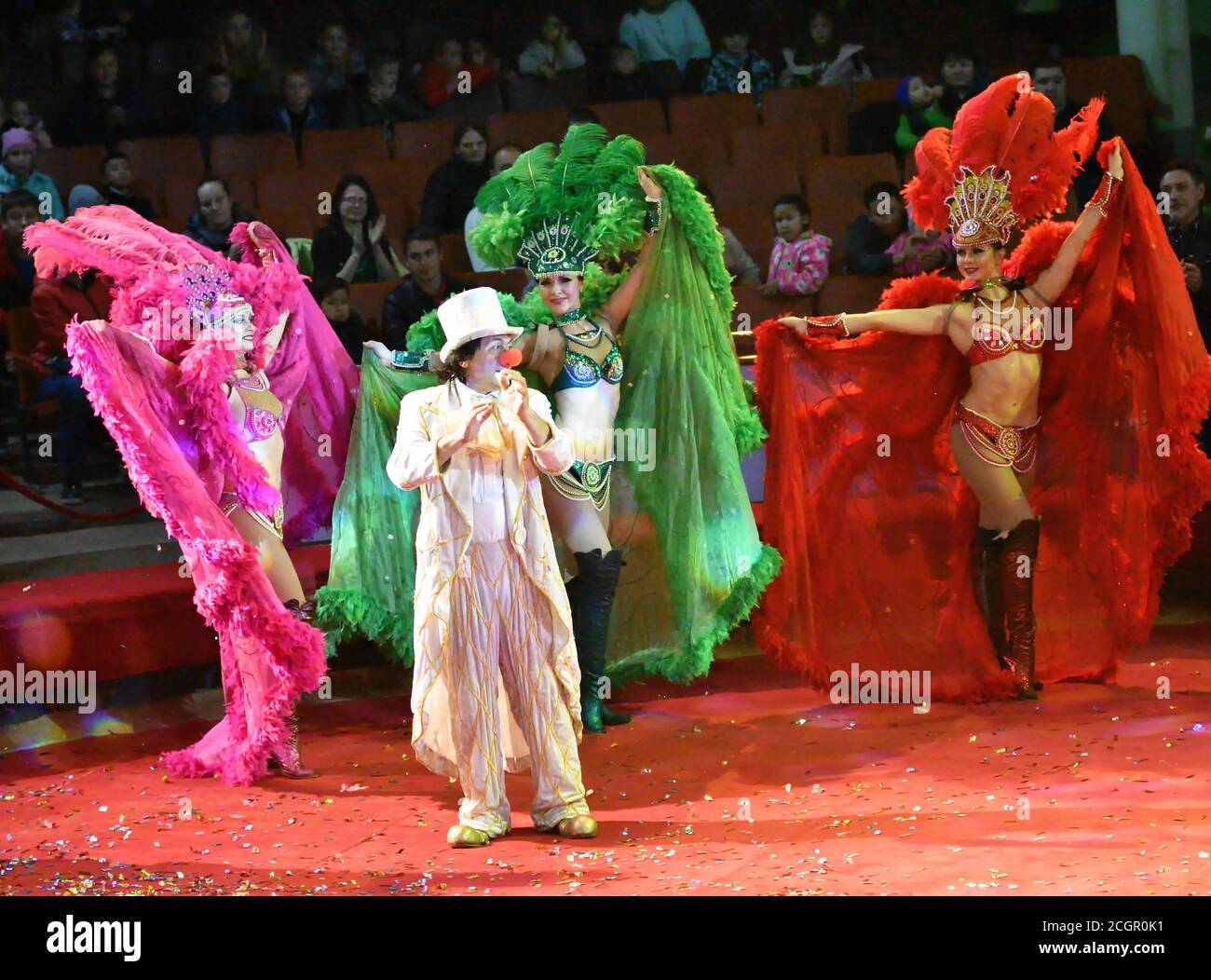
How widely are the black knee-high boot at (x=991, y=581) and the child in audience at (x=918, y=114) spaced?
2.82m

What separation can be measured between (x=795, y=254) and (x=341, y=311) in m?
2.04

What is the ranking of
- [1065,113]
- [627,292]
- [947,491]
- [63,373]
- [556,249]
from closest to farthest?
[556,249] → [627,292] → [947,491] → [63,373] → [1065,113]

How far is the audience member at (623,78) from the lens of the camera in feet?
26.9

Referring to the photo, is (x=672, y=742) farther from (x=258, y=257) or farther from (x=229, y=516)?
(x=258, y=257)

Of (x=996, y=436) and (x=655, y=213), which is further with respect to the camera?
(x=996, y=436)

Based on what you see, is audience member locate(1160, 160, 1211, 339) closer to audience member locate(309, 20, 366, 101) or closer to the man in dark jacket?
the man in dark jacket

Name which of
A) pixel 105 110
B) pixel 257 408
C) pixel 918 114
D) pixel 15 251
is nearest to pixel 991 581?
pixel 257 408

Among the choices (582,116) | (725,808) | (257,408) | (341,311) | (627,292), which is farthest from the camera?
(582,116)

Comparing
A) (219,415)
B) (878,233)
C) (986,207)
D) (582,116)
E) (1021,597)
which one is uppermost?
(582,116)

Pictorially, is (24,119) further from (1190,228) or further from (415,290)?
(1190,228)

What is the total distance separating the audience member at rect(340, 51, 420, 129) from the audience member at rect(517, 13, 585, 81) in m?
0.62

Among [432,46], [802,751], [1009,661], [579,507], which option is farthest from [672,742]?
[432,46]

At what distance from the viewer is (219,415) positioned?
4.95 m

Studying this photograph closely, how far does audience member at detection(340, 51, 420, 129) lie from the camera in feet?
26.3
